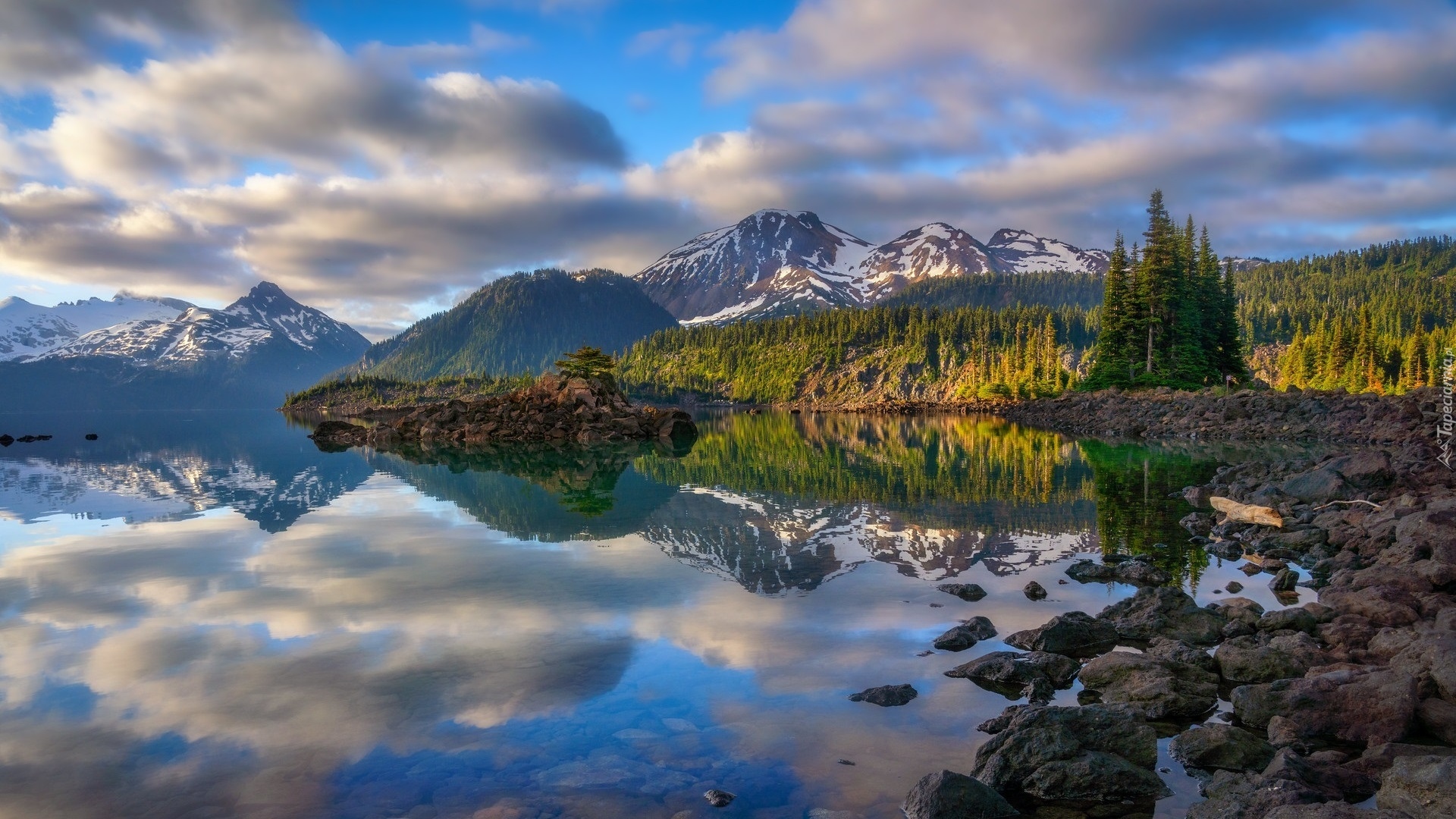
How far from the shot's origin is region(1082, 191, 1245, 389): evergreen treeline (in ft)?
304

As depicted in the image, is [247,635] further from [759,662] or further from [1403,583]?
[1403,583]

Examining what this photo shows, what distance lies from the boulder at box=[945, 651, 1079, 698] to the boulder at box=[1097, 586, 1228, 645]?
2508 mm

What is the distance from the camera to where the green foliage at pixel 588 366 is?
333ft

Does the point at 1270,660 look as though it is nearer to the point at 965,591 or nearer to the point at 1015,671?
the point at 1015,671

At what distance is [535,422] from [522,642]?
233 feet

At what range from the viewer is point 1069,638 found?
47.6 feet

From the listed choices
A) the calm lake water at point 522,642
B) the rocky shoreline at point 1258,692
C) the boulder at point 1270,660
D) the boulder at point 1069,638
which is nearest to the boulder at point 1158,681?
the rocky shoreline at point 1258,692

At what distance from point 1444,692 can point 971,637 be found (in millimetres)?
A: 6794

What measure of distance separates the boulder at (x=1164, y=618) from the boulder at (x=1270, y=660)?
1241 mm

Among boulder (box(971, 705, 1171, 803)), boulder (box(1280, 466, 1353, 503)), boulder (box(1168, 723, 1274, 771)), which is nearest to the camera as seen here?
boulder (box(971, 705, 1171, 803))

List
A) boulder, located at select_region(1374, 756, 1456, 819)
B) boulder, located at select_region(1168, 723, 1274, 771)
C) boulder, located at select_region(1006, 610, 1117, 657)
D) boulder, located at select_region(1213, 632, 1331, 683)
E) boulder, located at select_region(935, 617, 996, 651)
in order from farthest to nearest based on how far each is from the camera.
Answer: boulder, located at select_region(935, 617, 996, 651)
boulder, located at select_region(1006, 610, 1117, 657)
boulder, located at select_region(1213, 632, 1331, 683)
boulder, located at select_region(1168, 723, 1274, 771)
boulder, located at select_region(1374, 756, 1456, 819)

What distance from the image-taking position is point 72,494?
40.9 m

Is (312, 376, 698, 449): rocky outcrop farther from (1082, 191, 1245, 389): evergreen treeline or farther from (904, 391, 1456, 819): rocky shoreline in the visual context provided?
(904, 391, 1456, 819): rocky shoreline

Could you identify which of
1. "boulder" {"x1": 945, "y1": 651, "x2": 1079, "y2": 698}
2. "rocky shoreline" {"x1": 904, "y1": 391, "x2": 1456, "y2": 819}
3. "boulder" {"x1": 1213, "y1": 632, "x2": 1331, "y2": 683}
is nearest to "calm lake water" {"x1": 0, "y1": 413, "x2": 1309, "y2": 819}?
"boulder" {"x1": 945, "y1": 651, "x2": 1079, "y2": 698}
